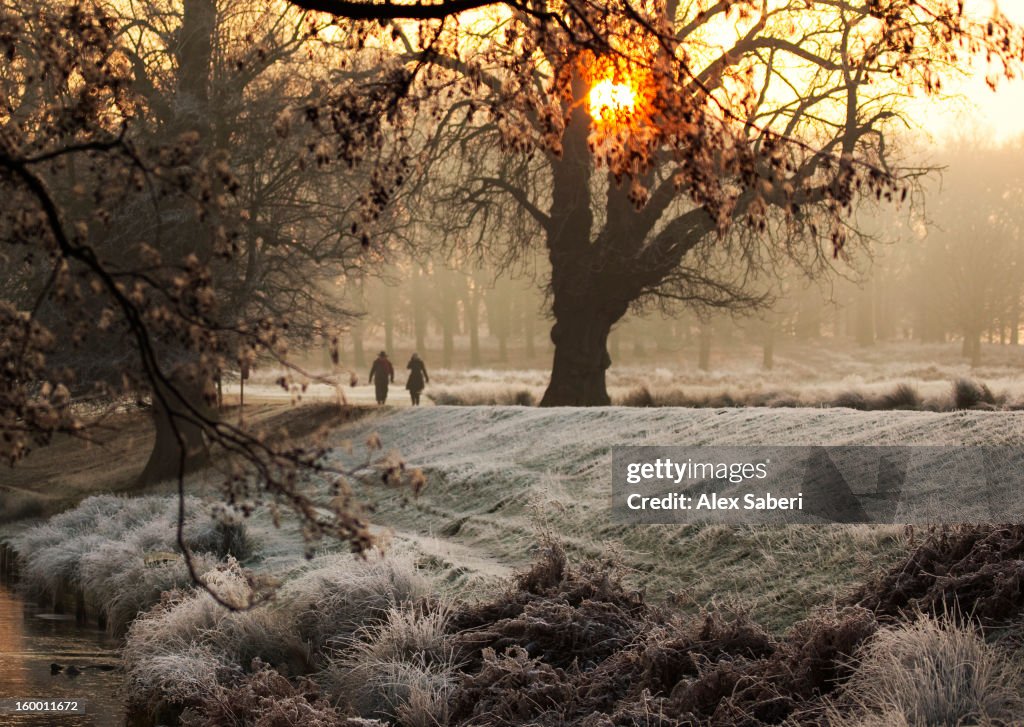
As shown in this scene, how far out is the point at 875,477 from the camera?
12.0 meters

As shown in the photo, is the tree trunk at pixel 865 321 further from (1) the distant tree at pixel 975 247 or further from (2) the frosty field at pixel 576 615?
(2) the frosty field at pixel 576 615

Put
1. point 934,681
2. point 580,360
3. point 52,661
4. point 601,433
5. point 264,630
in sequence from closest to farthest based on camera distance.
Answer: point 934,681, point 264,630, point 52,661, point 601,433, point 580,360

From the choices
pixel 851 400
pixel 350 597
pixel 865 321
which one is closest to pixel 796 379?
pixel 865 321

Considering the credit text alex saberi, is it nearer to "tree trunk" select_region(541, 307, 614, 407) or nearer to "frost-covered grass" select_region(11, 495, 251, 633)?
"frost-covered grass" select_region(11, 495, 251, 633)

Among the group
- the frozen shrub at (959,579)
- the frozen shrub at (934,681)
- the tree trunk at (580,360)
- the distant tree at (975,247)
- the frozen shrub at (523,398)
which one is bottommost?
the frozen shrub at (934,681)

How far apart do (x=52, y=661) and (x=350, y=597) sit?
333cm

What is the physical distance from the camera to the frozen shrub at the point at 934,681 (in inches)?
273

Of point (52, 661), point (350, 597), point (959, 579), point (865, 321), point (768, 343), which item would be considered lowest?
point (52, 661)

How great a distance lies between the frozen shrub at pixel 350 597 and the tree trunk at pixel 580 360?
13623 millimetres

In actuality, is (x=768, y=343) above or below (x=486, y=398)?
above

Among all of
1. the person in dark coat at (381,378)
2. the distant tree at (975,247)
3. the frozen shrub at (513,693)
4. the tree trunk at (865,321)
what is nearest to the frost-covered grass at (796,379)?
the tree trunk at (865,321)

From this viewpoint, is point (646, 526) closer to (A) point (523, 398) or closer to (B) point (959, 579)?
(B) point (959, 579)

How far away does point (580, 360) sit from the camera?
25719 millimetres

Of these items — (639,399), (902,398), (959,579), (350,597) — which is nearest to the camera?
(959,579)
